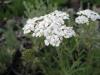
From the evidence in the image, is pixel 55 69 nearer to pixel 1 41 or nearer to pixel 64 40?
pixel 64 40

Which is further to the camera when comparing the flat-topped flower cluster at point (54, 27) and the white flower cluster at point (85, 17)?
the white flower cluster at point (85, 17)

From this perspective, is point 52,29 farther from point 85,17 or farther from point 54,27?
point 85,17

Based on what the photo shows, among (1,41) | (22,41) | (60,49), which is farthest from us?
(1,41)

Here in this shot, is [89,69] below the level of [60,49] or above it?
below

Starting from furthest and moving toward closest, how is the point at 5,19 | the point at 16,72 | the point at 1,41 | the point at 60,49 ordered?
the point at 5,19, the point at 1,41, the point at 16,72, the point at 60,49

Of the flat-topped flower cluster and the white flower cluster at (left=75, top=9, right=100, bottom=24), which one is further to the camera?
the white flower cluster at (left=75, top=9, right=100, bottom=24)

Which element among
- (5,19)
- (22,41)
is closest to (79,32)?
(22,41)

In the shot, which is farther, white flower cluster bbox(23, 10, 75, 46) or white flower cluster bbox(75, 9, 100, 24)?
white flower cluster bbox(75, 9, 100, 24)

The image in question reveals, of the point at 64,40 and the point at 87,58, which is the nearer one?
the point at 64,40
